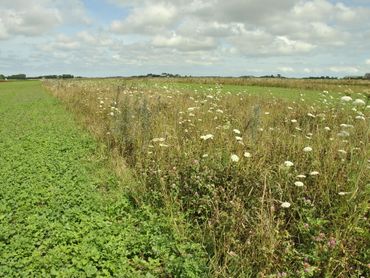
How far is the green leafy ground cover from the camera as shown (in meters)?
3.84

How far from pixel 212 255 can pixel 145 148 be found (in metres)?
3.46

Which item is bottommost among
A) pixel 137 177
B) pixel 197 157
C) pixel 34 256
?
pixel 34 256

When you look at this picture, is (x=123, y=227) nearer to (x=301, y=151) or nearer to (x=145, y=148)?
(x=145, y=148)

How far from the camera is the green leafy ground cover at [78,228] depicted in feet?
12.6

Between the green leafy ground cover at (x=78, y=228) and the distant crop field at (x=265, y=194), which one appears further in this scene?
the green leafy ground cover at (x=78, y=228)

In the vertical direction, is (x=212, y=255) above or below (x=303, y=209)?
below

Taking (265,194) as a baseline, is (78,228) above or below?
below

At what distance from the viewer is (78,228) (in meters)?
4.70

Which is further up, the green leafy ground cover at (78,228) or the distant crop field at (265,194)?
the distant crop field at (265,194)

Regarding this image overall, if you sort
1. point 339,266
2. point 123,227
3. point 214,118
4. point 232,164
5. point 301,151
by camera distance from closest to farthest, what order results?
point 339,266
point 123,227
point 232,164
point 301,151
point 214,118

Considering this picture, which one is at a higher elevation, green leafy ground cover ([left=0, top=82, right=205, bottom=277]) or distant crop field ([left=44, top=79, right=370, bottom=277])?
distant crop field ([left=44, top=79, right=370, bottom=277])

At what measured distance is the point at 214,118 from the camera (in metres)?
8.51

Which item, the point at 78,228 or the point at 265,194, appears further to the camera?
the point at 78,228

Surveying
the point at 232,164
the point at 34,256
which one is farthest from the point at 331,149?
the point at 34,256
